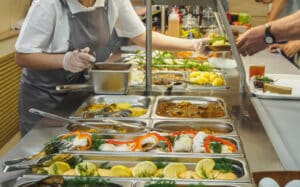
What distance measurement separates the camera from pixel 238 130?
5.13 ft

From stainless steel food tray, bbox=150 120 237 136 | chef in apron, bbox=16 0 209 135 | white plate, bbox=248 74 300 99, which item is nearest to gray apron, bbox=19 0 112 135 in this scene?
chef in apron, bbox=16 0 209 135

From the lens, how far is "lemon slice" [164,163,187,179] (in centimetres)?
118

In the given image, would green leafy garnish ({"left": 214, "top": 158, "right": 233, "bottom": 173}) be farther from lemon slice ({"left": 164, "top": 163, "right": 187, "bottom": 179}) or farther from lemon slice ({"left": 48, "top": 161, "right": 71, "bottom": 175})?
lemon slice ({"left": 48, "top": 161, "right": 71, "bottom": 175})

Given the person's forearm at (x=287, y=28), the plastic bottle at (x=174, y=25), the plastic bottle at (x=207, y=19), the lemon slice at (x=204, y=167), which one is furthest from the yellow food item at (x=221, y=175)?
the plastic bottle at (x=207, y=19)

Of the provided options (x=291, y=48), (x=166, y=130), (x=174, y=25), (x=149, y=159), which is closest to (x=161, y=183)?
(x=149, y=159)

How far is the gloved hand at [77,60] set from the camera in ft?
6.17

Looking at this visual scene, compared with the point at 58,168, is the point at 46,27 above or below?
above

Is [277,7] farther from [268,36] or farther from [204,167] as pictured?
[204,167]

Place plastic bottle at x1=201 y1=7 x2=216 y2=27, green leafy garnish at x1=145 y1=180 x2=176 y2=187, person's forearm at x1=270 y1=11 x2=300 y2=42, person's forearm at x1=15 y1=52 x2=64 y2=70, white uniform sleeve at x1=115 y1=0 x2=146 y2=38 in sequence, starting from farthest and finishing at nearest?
plastic bottle at x1=201 y1=7 x2=216 y2=27
white uniform sleeve at x1=115 y1=0 x2=146 y2=38
person's forearm at x1=270 y1=11 x2=300 y2=42
person's forearm at x1=15 y1=52 x2=64 y2=70
green leafy garnish at x1=145 y1=180 x2=176 y2=187

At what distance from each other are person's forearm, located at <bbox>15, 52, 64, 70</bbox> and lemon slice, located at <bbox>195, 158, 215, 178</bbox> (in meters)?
0.98

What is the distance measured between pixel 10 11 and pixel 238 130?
11.7ft

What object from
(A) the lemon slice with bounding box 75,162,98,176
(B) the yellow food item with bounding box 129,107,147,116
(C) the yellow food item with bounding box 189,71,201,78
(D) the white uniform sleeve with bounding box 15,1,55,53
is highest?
(D) the white uniform sleeve with bounding box 15,1,55,53

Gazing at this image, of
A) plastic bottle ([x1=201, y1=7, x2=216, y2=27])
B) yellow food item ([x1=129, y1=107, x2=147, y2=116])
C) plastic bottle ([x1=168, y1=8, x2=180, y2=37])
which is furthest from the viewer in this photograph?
plastic bottle ([x1=201, y1=7, x2=216, y2=27])

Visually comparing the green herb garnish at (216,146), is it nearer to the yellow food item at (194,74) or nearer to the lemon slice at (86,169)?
the lemon slice at (86,169)
